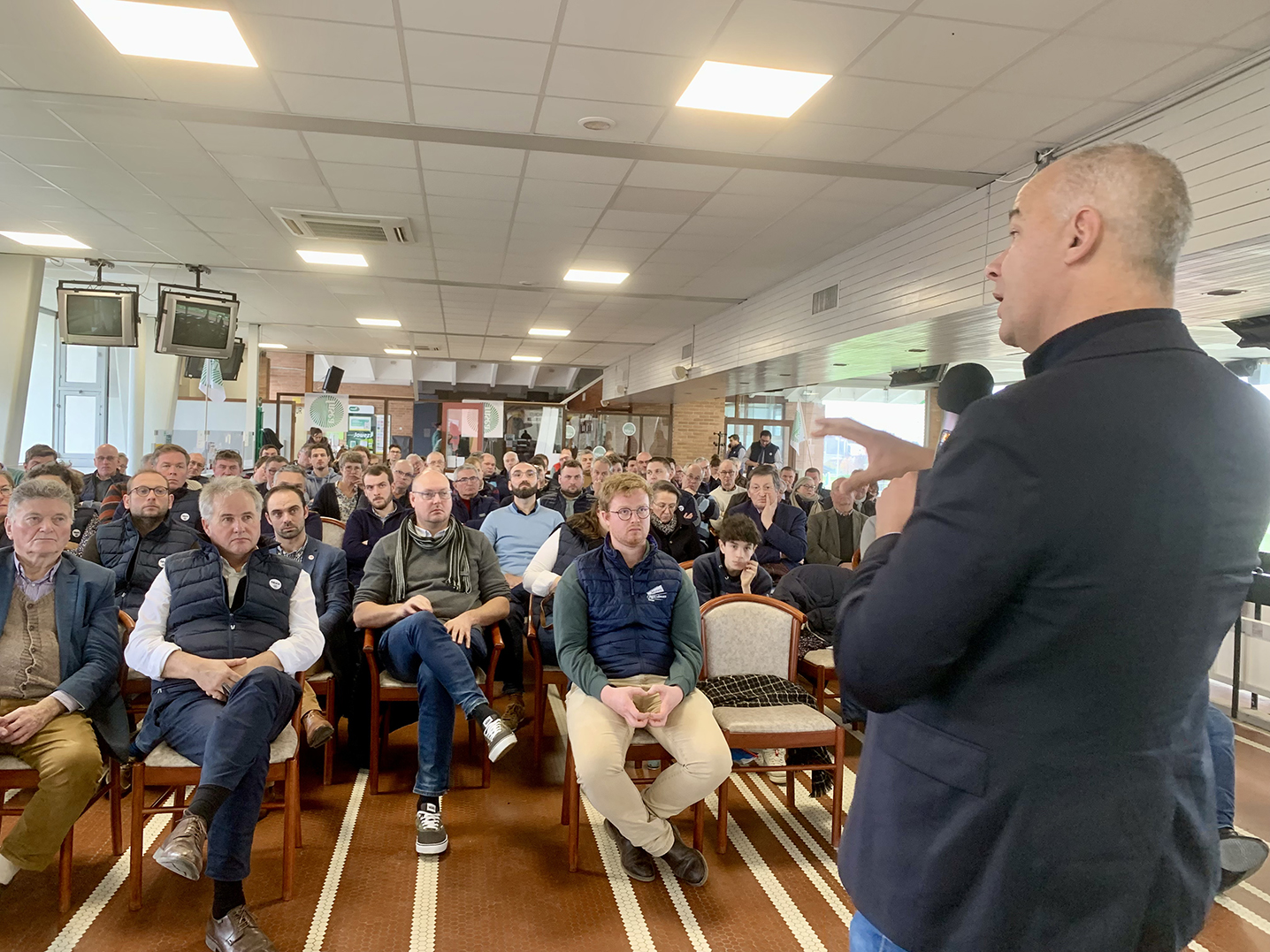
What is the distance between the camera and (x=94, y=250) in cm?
788

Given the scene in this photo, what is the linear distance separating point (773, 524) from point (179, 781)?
12.7 ft

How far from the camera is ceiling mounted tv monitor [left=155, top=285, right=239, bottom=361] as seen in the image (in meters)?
8.05

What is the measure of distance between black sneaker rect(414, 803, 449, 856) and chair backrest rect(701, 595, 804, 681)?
1.18 metres

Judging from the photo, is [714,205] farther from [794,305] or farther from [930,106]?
[794,305]

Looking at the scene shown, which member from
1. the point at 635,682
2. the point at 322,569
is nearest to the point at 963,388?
the point at 635,682

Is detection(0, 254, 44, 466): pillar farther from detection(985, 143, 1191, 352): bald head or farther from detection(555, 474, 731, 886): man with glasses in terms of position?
detection(985, 143, 1191, 352): bald head

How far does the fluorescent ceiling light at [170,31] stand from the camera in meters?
3.29

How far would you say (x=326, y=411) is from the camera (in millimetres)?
14195

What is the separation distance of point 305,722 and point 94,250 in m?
7.11

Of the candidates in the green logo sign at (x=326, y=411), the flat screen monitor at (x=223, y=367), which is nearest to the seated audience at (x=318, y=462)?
the flat screen monitor at (x=223, y=367)

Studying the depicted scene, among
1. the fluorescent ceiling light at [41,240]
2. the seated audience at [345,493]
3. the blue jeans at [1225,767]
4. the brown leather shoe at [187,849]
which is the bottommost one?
the brown leather shoe at [187,849]

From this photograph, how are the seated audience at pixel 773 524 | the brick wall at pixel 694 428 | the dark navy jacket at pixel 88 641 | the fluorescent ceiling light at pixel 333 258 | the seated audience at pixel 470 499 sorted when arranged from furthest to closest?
the brick wall at pixel 694 428 → the fluorescent ceiling light at pixel 333 258 → the seated audience at pixel 470 499 → the seated audience at pixel 773 524 → the dark navy jacket at pixel 88 641

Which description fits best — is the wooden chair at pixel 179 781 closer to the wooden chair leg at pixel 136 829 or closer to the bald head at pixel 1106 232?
the wooden chair leg at pixel 136 829

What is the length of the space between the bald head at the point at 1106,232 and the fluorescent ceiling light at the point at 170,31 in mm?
3663
